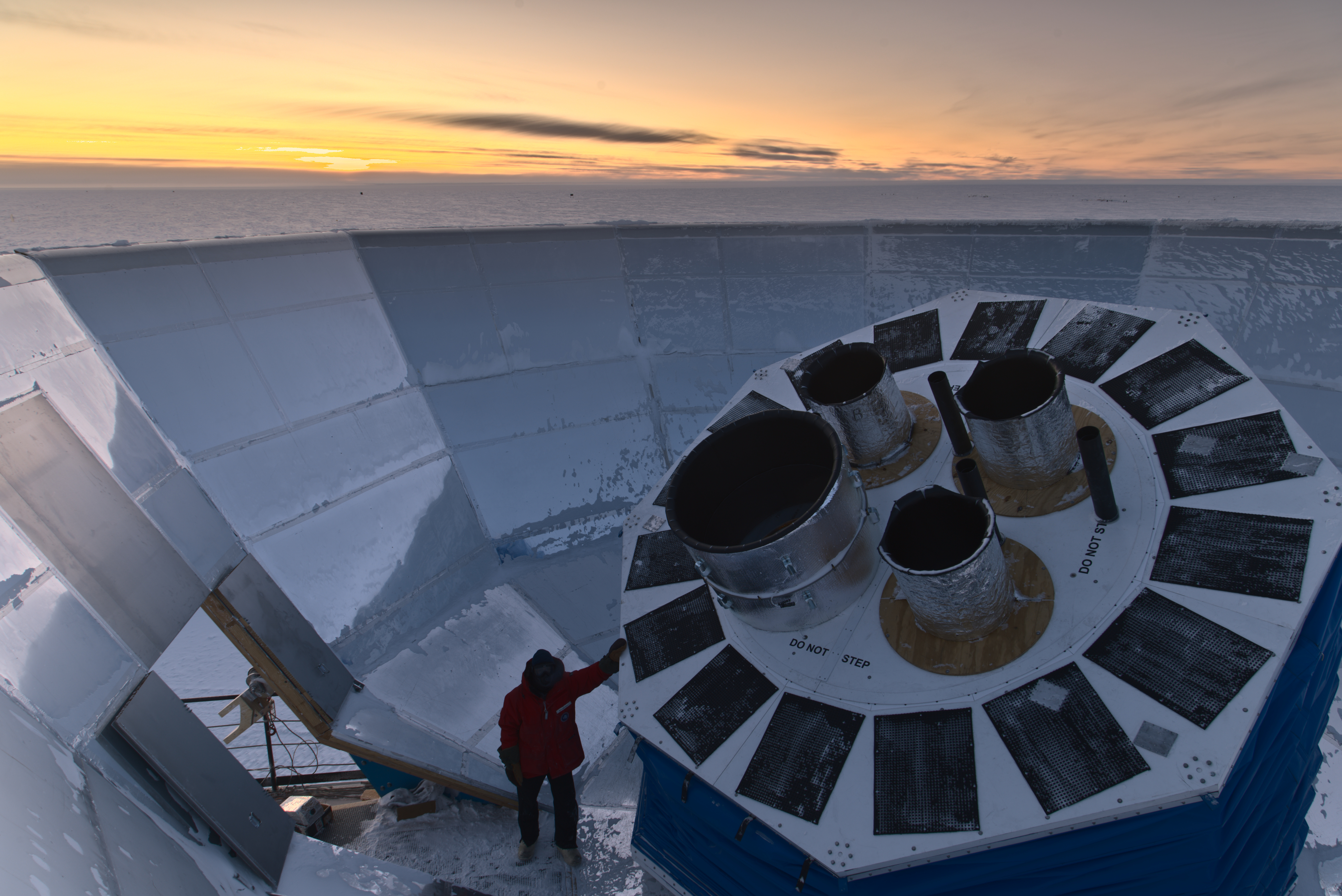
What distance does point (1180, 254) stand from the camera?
20.2 feet

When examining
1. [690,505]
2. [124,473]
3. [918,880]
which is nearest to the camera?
[918,880]

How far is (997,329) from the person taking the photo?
14.6 ft

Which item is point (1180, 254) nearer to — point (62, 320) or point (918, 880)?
point (918, 880)

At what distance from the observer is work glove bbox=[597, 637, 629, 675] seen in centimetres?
421

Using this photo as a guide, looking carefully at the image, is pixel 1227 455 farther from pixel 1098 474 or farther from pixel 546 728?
pixel 546 728

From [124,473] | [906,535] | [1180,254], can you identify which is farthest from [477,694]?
[1180,254]

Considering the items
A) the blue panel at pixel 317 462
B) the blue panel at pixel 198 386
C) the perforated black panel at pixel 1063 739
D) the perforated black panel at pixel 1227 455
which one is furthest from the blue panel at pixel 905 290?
the blue panel at pixel 198 386

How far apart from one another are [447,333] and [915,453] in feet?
18.5

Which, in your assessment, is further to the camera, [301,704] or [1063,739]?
[301,704]

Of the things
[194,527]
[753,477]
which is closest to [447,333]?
[194,527]

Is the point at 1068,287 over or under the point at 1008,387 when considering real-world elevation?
under

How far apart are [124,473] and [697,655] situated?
457 centimetres

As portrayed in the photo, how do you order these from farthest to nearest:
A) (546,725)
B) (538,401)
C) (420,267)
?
(538,401) → (420,267) → (546,725)

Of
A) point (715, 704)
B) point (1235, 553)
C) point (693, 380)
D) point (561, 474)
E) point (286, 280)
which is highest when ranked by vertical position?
point (286, 280)
